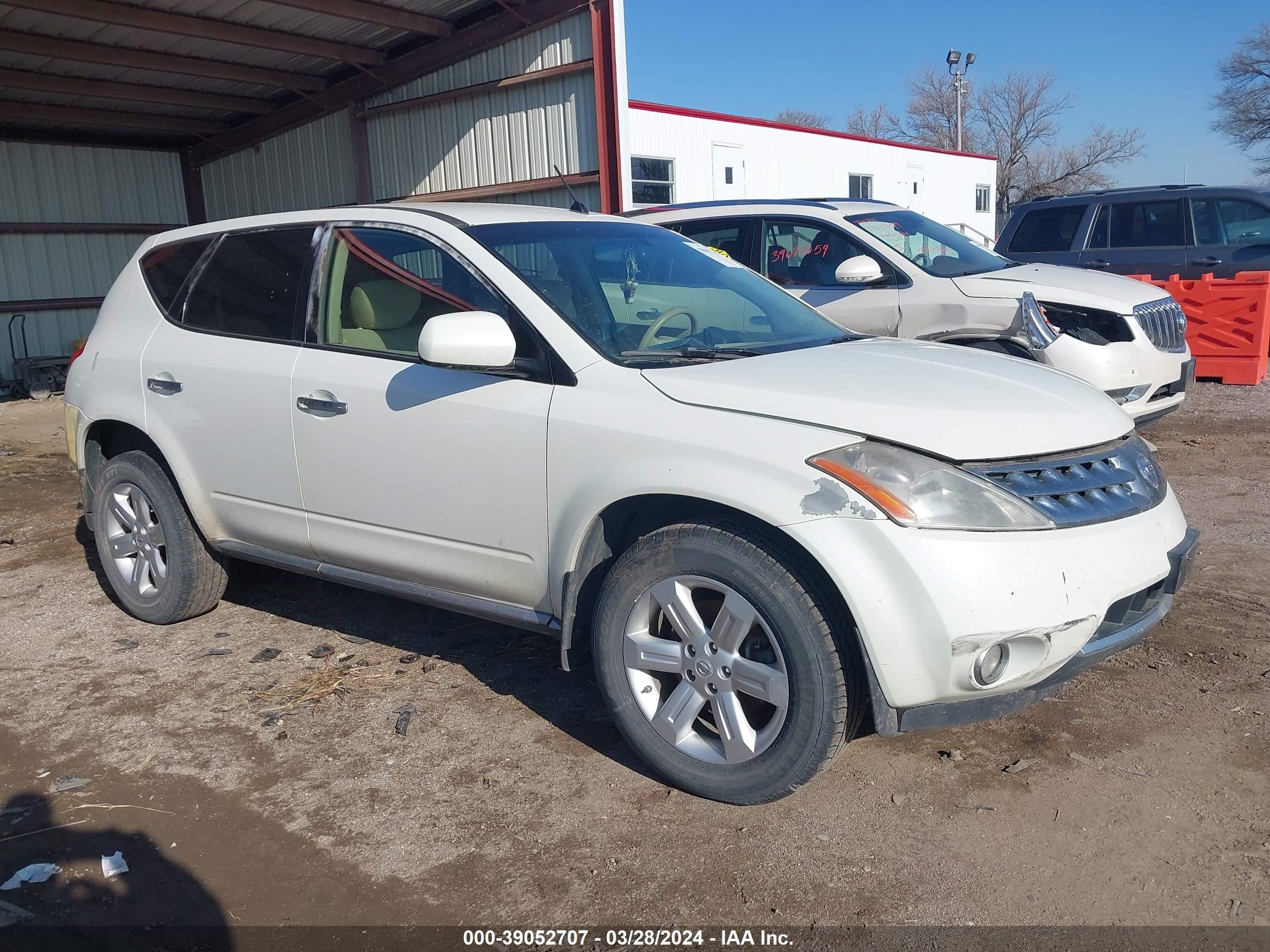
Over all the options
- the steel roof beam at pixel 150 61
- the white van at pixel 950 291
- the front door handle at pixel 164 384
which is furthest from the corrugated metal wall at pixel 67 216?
the front door handle at pixel 164 384

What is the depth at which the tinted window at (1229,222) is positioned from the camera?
11.4 m

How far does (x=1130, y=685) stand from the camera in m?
3.93

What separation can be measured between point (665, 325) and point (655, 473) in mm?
814

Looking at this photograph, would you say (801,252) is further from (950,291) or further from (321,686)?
(321,686)

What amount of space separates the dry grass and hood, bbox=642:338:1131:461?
1844 mm

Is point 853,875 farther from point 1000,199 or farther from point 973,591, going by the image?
point 1000,199

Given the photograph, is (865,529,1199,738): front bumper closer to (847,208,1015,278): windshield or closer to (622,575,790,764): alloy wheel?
(622,575,790,764): alloy wheel

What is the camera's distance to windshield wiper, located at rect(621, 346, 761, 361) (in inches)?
139

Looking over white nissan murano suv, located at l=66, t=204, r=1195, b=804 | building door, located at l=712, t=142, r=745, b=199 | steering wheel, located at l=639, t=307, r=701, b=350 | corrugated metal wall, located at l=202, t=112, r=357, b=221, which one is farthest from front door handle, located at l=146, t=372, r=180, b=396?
building door, located at l=712, t=142, r=745, b=199

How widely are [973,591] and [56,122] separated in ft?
57.3

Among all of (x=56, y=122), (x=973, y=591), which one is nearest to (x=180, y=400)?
(x=973, y=591)

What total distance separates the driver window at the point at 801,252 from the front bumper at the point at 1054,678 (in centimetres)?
498

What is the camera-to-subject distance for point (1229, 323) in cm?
1083

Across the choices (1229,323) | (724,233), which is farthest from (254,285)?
(1229,323)
